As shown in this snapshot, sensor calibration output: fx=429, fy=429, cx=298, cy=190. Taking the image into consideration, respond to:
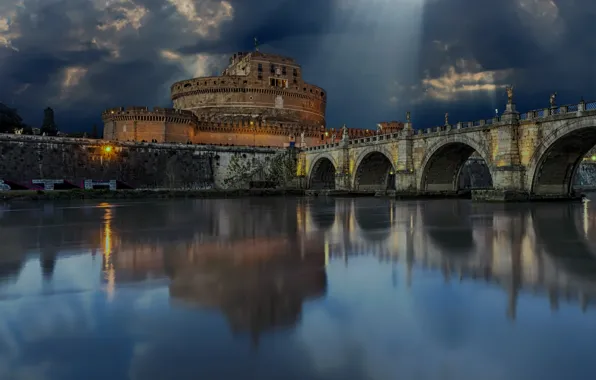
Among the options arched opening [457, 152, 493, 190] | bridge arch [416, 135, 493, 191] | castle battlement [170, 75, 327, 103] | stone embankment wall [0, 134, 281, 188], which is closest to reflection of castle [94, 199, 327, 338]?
bridge arch [416, 135, 493, 191]

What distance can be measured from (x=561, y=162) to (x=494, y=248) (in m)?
20.7

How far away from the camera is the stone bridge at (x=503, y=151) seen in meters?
25.5

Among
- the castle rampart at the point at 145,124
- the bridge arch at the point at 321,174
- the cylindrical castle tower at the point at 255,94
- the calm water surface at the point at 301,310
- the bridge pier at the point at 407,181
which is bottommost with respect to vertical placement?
the calm water surface at the point at 301,310

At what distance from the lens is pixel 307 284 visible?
7.15 meters

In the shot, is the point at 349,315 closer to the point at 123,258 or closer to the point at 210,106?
the point at 123,258

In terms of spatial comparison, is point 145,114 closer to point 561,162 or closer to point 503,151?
point 503,151

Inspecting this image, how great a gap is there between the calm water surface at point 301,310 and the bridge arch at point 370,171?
33.4 m

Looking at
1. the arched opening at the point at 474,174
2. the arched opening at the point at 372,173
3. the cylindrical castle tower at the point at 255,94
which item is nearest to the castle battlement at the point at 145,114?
the cylindrical castle tower at the point at 255,94

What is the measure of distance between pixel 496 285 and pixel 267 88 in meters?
68.7

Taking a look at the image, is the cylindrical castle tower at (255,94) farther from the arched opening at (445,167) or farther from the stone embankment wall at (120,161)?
the arched opening at (445,167)

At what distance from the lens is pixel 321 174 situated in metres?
57.2

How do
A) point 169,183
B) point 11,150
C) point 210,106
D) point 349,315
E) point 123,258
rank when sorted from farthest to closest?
point 210,106 → point 169,183 → point 11,150 → point 123,258 → point 349,315

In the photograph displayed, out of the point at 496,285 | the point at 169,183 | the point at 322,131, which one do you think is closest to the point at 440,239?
the point at 496,285

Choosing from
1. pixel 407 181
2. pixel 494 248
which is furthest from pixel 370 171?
pixel 494 248
